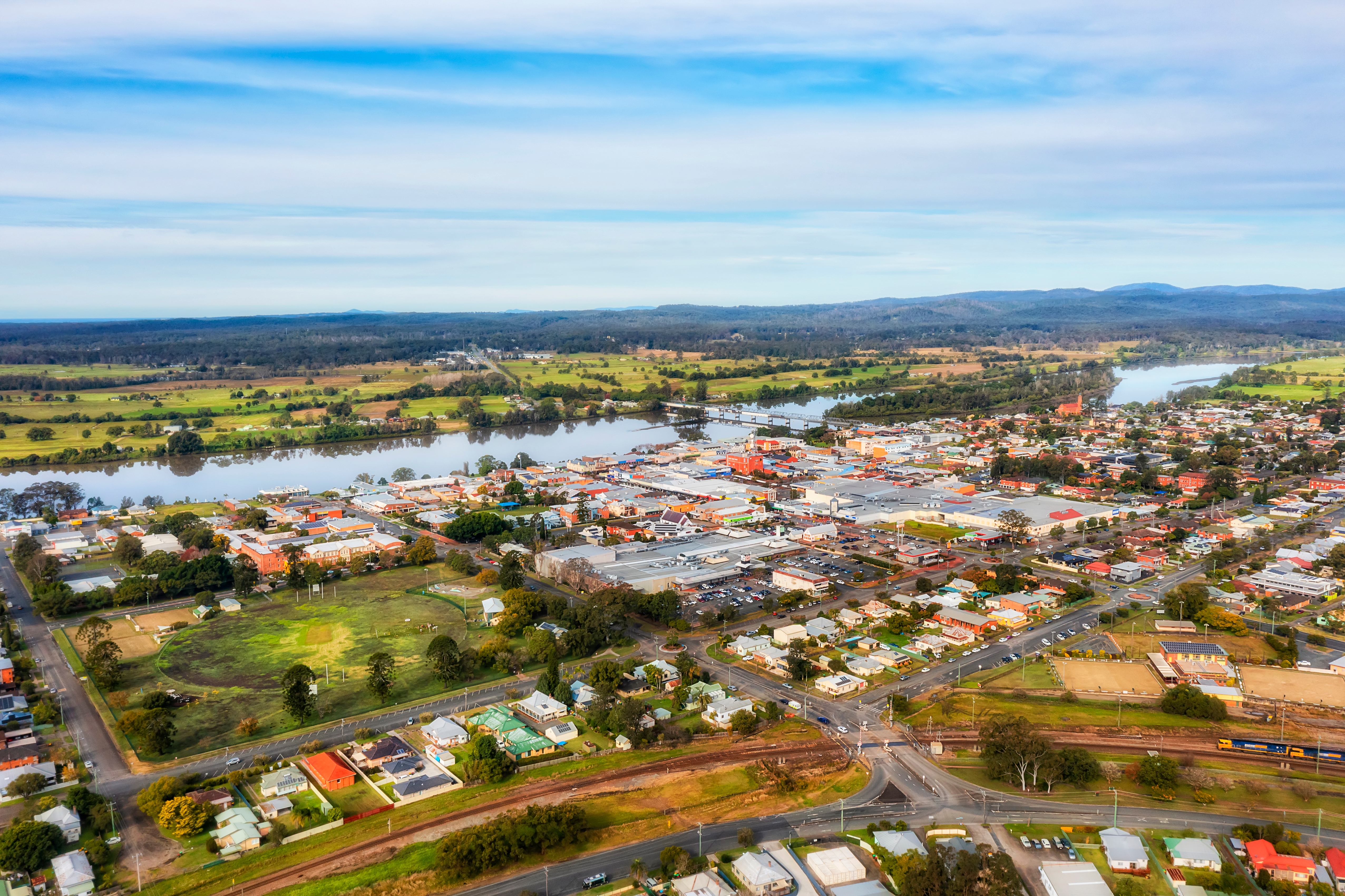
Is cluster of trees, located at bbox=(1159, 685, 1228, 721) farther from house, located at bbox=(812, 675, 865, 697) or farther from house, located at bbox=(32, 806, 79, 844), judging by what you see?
house, located at bbox=(32, 806, 79, 844)

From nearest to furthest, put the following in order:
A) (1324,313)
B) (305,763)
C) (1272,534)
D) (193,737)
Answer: (305,763)
(193,737)
(1272,534)
(1324,313)

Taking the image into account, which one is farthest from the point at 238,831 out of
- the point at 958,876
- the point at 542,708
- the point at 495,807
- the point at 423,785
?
the point at 958,876

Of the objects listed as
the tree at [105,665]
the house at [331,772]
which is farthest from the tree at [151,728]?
the house at [331,772]

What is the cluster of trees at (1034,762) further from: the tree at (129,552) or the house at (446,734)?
the tree at (129,552)

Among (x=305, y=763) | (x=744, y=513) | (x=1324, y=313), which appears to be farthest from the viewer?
(x=1324, y=313)

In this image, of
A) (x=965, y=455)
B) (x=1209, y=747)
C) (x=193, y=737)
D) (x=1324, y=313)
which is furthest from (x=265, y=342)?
(x=1324, y=313)

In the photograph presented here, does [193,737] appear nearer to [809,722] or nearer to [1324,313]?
[809,722]
